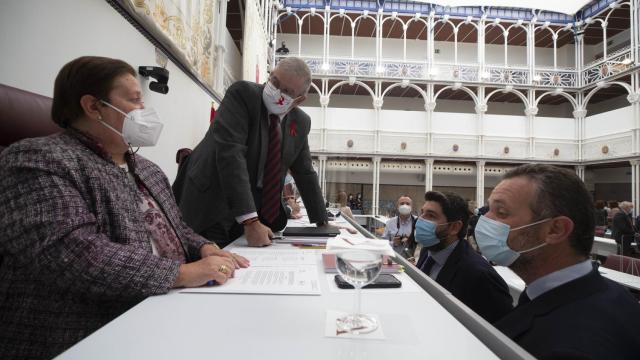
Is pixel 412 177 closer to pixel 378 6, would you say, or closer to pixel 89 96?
pixel 378 6

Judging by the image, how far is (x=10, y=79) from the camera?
68.2 inches

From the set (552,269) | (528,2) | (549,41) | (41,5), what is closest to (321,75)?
(528,2)

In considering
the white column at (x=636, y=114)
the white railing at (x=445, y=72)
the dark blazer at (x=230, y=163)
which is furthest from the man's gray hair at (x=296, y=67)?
the white column at (x=636, y=114)

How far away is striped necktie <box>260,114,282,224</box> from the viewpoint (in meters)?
1.94

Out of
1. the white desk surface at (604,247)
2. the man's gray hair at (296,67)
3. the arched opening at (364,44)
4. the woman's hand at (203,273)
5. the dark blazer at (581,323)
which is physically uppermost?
the arched opening at (364,44)

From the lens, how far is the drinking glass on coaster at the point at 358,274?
0.72 meters

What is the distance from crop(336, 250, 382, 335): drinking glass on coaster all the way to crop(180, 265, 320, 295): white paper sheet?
178 millimetres

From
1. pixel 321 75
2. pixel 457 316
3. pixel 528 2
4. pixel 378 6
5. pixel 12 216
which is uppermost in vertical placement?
pixel 378 6

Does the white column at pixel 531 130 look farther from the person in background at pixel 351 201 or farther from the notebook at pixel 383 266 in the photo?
the notebook at pixel 383 266

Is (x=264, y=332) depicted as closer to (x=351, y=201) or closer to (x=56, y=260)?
(x=56, y=260)

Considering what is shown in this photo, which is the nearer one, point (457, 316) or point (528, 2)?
point (457, 316)

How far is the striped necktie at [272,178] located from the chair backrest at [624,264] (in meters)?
4.41

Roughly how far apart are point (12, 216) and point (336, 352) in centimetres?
81

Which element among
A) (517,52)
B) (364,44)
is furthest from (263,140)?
(517,52)
